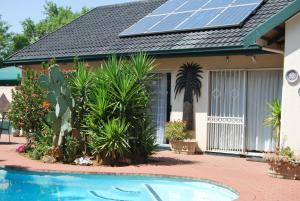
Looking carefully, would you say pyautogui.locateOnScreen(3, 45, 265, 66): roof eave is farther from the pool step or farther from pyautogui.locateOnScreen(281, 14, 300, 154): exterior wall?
the pool step

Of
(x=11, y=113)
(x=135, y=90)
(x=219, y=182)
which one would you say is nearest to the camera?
(x=219, y=182)

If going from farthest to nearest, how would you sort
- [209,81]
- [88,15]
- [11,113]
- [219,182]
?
1. [88,15]
2. [209,81]
3. [11,113]
4. [219,182]

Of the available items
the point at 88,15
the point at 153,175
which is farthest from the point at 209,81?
the point at 88,15

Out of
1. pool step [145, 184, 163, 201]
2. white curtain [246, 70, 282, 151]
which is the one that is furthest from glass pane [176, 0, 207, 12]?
pool step [145, 184, 163, 201]

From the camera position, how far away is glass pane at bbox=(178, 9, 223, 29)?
17.3 m

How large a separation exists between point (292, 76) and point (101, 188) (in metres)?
5.50

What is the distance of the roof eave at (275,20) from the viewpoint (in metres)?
11.6

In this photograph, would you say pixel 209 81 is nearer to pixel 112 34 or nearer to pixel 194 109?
pixel 194 109

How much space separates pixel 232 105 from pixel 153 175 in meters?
5.05

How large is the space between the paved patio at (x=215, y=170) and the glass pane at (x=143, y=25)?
18.0ft

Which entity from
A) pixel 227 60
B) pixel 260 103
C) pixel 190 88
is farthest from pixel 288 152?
pixel 190 88

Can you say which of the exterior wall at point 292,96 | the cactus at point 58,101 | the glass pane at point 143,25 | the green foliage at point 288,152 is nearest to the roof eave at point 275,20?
the exterior wall at point 292,96

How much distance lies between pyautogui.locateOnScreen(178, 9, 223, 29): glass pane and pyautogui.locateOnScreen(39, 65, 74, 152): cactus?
5760 mm

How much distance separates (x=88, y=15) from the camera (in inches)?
998
